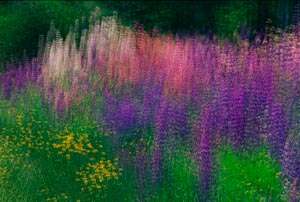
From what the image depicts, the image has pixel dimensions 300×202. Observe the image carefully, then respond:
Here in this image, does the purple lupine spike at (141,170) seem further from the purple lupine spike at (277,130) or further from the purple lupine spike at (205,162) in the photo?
the purple lupine spike at (277,130)

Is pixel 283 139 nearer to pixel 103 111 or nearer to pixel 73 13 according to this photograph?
pixel 103 111

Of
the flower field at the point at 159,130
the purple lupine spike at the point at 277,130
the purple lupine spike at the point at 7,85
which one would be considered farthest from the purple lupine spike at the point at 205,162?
the purple lupine spike at the point at 7,85

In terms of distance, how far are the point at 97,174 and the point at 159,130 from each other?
778 mm

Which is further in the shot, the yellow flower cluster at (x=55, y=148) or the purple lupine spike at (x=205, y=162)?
the yellow flower cluster at (x=55, y=148)

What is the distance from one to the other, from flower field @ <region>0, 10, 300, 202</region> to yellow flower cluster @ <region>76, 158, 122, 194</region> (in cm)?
2

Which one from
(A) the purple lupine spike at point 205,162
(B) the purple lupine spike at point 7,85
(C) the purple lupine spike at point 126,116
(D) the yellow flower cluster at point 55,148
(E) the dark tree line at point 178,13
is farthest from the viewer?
(E) the dark tree line at point 178,13

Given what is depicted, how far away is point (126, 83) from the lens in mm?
9242

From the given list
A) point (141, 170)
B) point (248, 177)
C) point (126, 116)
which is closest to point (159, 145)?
point (141, 170)

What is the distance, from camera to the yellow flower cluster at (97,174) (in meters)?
6.45

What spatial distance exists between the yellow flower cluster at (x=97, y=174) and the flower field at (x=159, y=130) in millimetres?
16

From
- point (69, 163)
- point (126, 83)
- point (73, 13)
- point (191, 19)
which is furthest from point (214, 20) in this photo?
point (69, 163)

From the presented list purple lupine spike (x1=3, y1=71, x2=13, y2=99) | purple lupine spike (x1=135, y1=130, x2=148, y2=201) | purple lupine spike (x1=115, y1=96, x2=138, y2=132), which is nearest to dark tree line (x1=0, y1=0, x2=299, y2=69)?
purple lupine spike (x1=3, y1=71, x2=13, y2=99)

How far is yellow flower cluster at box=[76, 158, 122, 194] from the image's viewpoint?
645 centimetres

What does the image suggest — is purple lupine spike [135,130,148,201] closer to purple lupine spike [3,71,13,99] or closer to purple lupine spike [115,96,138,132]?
purple lupine spike [115,96,138,132]
